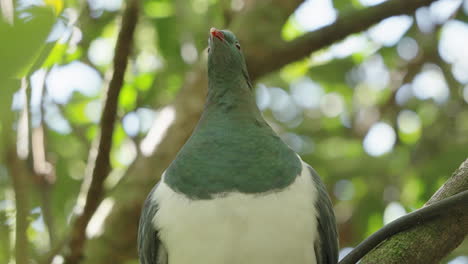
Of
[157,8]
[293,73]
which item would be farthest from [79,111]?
[293,73]

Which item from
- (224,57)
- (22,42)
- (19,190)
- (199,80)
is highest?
(22,42)

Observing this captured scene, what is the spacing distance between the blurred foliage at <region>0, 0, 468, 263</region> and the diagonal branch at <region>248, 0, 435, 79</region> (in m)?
0.16

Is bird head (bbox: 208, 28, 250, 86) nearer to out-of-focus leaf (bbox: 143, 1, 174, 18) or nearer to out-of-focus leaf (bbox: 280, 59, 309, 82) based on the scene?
out-of-focus leaf (bbox: 143, 1, 174, 18)

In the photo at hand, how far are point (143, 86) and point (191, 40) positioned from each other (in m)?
0.77

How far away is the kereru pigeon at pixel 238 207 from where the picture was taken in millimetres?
2217

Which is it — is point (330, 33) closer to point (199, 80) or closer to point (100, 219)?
point (199, 80)

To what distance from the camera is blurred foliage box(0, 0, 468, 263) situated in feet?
12.6

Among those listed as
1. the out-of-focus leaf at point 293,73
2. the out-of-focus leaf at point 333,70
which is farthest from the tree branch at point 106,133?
the out-of-focus leaf at point 293,73

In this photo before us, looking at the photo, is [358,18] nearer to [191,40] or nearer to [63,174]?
[191,40]

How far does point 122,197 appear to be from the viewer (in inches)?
130

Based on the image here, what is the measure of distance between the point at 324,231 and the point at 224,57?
85 cm

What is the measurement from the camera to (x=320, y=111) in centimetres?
580

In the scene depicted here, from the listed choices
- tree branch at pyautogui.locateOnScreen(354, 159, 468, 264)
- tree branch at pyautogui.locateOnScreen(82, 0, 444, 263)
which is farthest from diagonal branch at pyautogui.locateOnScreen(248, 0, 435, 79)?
tree branch at pyautogui.locateOnScreen(354, 159, 468, 264)

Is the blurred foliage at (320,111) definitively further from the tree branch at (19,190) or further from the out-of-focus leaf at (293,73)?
the tree branch at (19,190)
